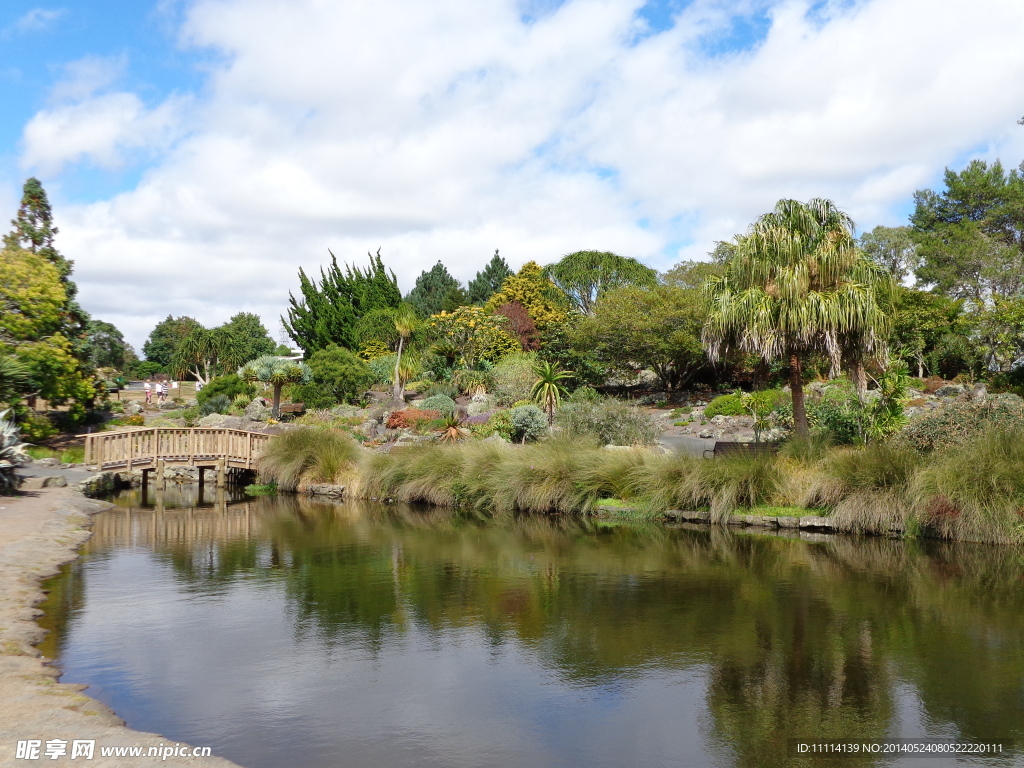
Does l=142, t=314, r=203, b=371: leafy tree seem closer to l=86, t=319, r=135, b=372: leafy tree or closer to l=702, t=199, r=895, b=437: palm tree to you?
l=86, t=319, r=135, b=372: leafy tree

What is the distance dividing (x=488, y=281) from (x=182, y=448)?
40940 millimetres

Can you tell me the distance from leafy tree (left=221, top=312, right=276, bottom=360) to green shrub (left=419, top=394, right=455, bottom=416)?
35.2 metres

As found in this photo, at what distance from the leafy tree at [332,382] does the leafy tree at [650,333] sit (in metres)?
11.1

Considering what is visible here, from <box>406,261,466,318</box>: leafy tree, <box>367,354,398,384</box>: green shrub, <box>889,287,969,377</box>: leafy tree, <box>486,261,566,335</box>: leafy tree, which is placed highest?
<box>406,261,466,318</box>: leafy tree

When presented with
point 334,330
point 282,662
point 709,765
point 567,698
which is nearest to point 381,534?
point 282,662

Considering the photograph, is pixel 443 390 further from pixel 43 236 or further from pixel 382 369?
pixel 43 236

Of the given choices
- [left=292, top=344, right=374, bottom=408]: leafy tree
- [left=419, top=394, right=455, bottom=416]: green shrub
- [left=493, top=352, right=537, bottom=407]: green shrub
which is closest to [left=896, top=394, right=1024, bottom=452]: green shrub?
[left=493, top=352, right=537, bottom=407]: green shrub

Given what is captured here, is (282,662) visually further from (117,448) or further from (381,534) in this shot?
(117,448)

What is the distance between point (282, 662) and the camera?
7680 millimetres

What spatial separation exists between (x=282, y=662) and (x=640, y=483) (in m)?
10.8

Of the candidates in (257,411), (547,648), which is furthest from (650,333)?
(547,648)

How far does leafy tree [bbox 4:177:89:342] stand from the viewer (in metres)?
30.9

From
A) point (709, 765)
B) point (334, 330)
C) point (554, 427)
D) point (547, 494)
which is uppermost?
point (334, 330)

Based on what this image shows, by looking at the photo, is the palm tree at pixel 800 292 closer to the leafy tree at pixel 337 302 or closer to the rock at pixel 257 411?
the rock at pixel 257 411
